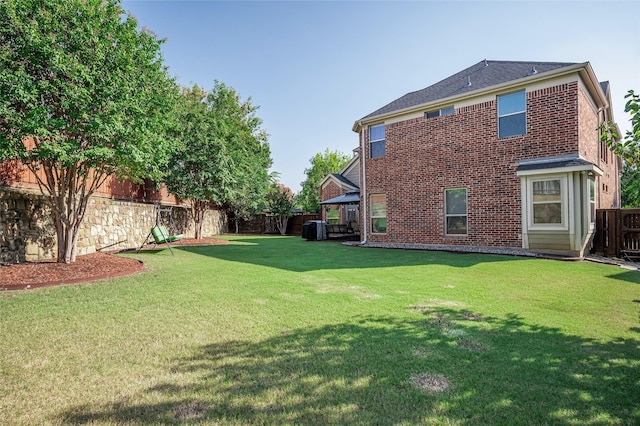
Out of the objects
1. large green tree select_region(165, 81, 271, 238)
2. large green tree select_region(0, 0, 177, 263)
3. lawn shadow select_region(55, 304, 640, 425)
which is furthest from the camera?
large green tree select_region(165, 81, 271, 238)

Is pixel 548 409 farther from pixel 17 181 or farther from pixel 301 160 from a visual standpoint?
pixel 301 160

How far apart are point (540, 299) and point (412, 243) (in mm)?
7560

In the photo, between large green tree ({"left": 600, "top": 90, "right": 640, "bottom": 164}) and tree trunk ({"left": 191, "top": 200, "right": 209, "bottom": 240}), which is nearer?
large green tree ({"left": 600, "top": 90, "right": 640, "bottom": 164})

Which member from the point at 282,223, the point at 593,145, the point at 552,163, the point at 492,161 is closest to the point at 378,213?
the point at 492,161

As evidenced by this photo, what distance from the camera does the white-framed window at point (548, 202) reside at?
930 centimetres

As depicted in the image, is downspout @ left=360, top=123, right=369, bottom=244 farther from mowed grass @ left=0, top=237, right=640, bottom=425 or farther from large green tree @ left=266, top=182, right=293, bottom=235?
large green tree @ left=266, top=182, right=293, bottom=235

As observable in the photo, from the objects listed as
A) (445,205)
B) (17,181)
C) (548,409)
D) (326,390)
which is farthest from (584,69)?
(17,181)

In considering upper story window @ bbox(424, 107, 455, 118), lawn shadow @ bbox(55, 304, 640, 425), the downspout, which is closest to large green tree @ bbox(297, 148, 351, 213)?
the downspout

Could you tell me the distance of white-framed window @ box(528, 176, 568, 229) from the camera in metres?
9.30

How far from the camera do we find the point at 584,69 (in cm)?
928

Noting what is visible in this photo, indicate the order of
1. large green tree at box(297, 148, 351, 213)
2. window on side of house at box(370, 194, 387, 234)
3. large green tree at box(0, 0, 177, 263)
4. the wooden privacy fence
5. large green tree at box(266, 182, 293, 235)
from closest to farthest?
large green tree at box(0, 0, 177, 263)
the wooden privacy fence
window on side of house at box(370, 194, 387, 234)
large green tree at box(266, 182, 293, 235)
large green tree at box(297, 148, 351, 213)

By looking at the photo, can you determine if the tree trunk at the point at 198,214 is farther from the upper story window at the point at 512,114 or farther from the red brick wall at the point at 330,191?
the upper story window at the point at 512,114

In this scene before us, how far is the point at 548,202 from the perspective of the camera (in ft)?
31.6

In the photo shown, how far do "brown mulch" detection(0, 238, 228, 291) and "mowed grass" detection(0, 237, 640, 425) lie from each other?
53cm
